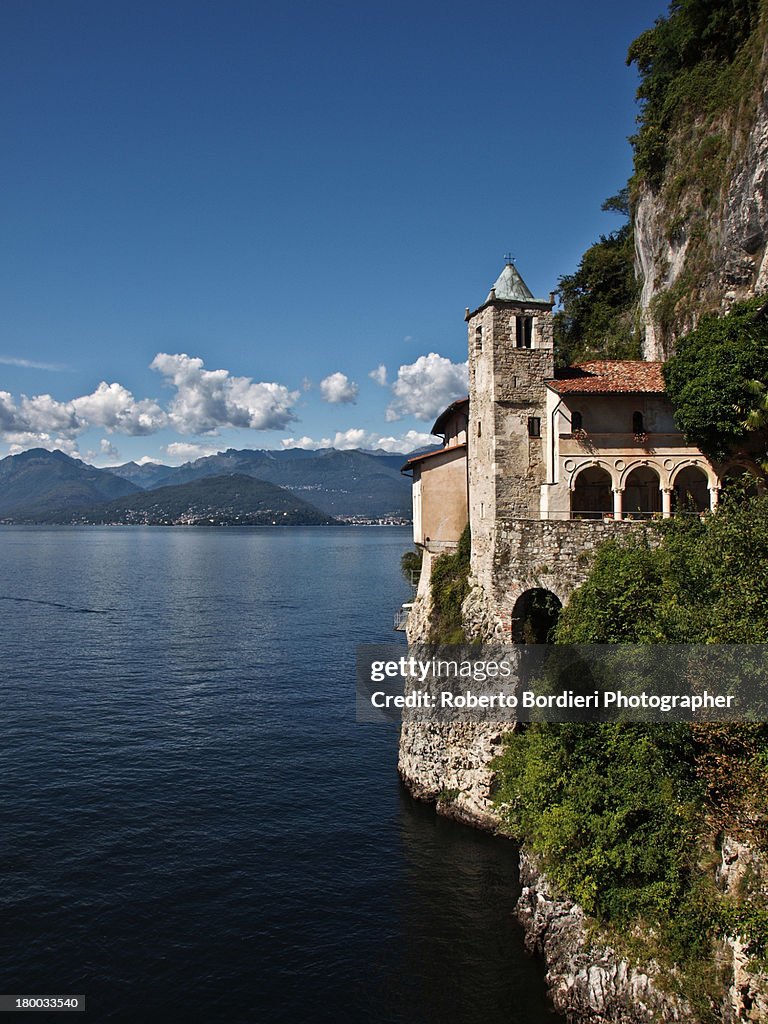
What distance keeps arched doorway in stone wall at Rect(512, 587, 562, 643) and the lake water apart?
27.5 ft

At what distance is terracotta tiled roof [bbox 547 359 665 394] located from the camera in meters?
31.7

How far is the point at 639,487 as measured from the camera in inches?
1384

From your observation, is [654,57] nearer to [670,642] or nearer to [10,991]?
[670,642]

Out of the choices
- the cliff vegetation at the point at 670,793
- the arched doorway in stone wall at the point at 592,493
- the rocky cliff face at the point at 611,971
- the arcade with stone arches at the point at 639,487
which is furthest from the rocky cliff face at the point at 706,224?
the rocky cliff face at the point at 611,971

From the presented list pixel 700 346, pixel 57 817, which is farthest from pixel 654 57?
pixel 57 817

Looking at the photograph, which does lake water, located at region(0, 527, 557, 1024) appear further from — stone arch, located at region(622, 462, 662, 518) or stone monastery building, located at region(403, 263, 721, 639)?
stone arch, located at region(622, 462, 662, 518)

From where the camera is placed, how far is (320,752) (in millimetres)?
38969

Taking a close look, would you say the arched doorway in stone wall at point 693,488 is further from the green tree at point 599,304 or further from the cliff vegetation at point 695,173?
the green tree at point 599,304

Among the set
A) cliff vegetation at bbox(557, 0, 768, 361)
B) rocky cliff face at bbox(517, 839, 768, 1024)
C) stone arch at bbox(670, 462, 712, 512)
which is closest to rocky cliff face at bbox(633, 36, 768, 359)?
cliff vegetation at bbox(557, 0, 768, 361)

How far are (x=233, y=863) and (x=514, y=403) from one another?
72.7 feet

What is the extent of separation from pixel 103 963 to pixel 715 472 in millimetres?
29736

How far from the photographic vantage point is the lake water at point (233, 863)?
841 inches

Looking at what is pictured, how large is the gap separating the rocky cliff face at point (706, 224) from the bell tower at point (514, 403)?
8547mm

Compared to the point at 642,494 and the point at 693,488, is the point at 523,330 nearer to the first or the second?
the point at 642,494
